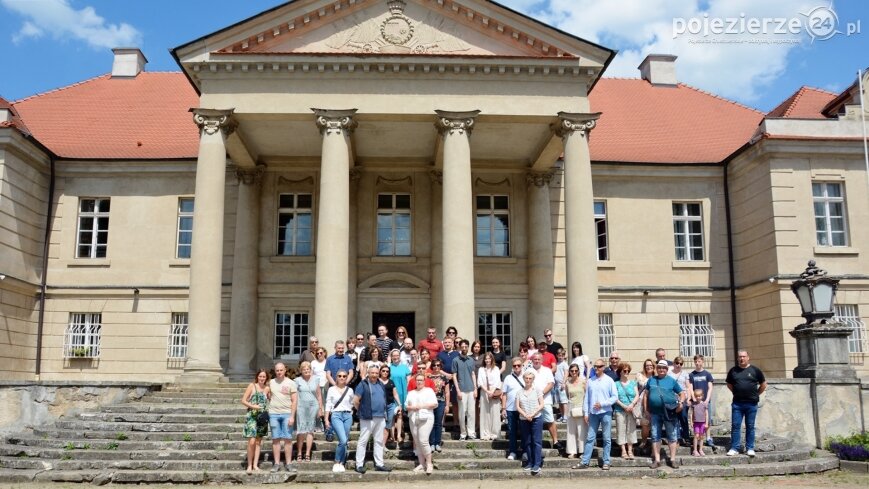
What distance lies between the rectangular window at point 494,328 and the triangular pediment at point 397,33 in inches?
302

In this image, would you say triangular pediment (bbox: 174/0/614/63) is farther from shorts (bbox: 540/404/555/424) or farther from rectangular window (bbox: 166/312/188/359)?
shorts (bbox: 540/404/555/424)

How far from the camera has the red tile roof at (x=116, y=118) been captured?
22.6 metres

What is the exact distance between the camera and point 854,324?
19.9 meters

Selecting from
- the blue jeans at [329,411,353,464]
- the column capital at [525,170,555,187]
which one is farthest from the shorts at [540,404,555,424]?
the column capital at [525,170,555,187]

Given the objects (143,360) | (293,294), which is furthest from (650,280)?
(143,360)

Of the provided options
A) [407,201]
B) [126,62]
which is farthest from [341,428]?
[126,62]

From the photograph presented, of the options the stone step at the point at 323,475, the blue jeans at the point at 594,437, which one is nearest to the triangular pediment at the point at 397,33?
the blue jeans at the point at 594,437

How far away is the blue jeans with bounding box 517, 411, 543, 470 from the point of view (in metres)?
Result: 11.1

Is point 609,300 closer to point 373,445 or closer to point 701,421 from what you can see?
point 701,421

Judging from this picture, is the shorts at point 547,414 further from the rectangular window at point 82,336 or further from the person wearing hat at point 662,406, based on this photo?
the rectangular window at point 82,336

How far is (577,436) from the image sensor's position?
11.8m

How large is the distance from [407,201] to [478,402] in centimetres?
1063

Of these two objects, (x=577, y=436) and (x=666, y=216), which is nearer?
(x=577, y=436)

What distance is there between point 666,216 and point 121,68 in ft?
64.1
